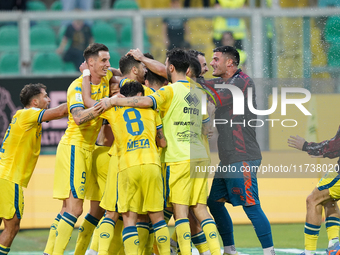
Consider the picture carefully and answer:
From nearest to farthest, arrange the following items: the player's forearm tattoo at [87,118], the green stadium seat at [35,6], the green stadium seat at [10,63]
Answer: the player's forearm tattoo at [87,118]
the green stadium seat at [10,63]
the green stadium seat at [35,6]

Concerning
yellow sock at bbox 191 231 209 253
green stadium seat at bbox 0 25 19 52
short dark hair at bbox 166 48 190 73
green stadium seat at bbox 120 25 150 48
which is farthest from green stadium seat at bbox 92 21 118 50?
yellow sock at bbox 191 231 209 253

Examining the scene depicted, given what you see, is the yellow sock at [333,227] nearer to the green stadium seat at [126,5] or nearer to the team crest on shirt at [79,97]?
the team crest on shirt at [79,97]

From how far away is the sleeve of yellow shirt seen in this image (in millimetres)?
5078

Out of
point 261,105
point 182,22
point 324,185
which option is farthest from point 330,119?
point 182,22

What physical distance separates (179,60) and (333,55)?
466cm

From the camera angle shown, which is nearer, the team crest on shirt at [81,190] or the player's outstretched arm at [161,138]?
the player's outstretched arm at [161,138]

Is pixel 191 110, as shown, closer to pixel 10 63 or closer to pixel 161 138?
pixel 161 138

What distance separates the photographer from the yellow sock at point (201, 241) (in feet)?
18.1

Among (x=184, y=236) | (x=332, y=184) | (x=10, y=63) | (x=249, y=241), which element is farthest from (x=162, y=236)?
(x=10, y=63)

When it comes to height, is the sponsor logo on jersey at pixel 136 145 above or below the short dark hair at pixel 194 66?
below

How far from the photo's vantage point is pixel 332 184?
18.9 ft

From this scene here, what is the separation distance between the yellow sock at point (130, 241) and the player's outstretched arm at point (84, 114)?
1233 millimetres

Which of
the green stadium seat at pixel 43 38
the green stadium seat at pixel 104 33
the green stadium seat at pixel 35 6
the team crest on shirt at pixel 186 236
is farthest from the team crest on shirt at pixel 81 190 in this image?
the green stadium seat at pixel 35 6

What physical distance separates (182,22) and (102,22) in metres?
1.61
